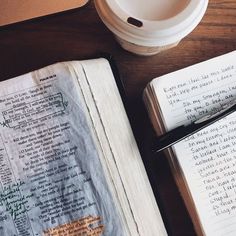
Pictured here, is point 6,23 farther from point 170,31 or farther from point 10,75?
point 170,31

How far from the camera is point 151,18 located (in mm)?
460

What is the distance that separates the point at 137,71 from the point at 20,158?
0.53ft

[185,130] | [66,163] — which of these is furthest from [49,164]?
[185,130]

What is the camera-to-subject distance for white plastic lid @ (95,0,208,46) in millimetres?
446

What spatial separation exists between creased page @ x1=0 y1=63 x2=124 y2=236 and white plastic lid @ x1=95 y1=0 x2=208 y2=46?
0.22 ft

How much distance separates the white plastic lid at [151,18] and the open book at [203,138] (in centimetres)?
6

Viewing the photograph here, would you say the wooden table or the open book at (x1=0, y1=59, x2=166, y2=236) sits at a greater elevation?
the wooden table

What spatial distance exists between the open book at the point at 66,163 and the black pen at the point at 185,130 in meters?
0.04

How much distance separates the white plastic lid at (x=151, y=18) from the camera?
446 millimetres

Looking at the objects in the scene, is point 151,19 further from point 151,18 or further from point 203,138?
point 203,138

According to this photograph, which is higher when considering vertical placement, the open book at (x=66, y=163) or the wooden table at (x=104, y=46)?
the wooden table at (x=104, y=46)

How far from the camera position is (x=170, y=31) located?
1.46 feet

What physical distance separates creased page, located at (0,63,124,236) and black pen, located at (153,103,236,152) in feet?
0.23

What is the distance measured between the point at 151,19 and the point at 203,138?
138 mm
